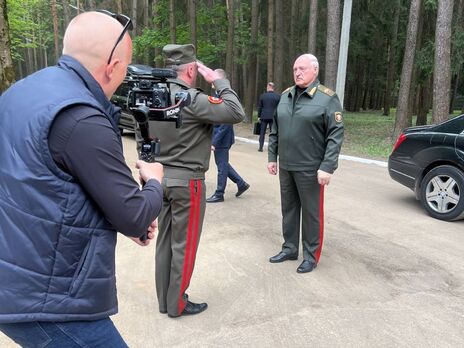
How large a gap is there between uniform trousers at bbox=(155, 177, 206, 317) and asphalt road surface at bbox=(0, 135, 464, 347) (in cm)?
21

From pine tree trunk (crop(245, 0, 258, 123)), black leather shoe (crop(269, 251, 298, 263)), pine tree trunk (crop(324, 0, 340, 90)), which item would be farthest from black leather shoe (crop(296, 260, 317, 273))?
pine tree trunk (crop(245, 0, 258, 123))

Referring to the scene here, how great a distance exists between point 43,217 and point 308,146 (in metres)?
3.20

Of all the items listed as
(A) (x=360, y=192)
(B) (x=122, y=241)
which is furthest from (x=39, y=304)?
(A) (x=360, y=192)

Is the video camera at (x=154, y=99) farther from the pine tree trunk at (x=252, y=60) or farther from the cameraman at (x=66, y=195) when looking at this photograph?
the pine tree trunk at (x=252, y=60)

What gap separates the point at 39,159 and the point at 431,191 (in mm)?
6067

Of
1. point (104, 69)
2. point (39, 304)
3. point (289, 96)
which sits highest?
point (104, 69)

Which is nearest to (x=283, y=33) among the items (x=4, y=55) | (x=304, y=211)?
(x=4, y=55)

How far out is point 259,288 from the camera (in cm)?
400

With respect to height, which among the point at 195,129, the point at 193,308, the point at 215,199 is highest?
the point at 195,129

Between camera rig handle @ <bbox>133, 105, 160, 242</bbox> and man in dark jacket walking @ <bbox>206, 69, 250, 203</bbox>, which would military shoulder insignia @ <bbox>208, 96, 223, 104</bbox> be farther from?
man in dark jacket walking @ <bbox>206, 69, 250, 203</bbox>

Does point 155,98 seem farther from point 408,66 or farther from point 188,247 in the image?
point 408,66

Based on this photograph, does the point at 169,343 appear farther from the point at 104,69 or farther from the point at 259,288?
the point at 104,69

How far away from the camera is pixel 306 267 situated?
14.4ft

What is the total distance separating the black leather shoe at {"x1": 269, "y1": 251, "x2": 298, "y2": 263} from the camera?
463 cm
